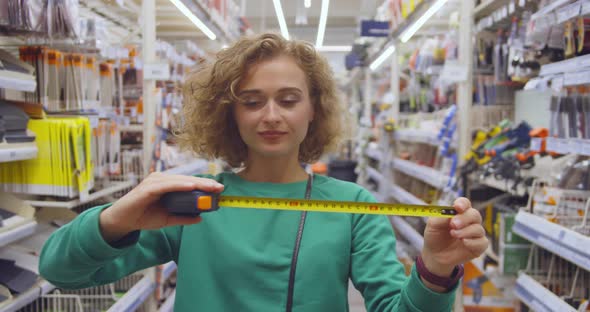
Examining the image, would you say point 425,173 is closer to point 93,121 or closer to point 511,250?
point 511,250

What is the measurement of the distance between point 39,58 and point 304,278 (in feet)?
6.02

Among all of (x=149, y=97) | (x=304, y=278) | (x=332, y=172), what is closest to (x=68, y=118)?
(x=149, y=97)

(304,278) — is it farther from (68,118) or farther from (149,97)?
(149,97)

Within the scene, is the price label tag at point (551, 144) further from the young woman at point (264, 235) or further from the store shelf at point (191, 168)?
the store shelf at point (191, 168)

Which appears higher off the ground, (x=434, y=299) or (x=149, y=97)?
(x=149, y=97)

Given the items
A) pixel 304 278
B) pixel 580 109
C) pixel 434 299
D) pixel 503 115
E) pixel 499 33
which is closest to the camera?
pixel 434 299

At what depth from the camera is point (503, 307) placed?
2.84 metres

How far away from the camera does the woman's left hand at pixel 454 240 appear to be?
100 centimetres

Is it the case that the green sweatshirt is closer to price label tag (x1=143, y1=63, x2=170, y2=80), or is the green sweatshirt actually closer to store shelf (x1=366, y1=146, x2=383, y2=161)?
price label tag (x1=143, y1=63, x2=170, y2=80)

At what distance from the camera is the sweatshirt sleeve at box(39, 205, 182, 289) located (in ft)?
3.55

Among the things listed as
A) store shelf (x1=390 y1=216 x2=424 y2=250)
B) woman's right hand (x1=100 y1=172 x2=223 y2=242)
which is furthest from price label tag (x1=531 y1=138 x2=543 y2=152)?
woman's right hand (x1=100 y1=172 x2=223 y2=242)

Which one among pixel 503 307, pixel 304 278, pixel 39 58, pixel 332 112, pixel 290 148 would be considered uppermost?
pixel 39 58

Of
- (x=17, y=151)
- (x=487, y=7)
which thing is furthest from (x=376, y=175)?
(x=17, y=151)

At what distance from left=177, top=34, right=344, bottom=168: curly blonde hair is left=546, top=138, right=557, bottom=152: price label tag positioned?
1.08m
